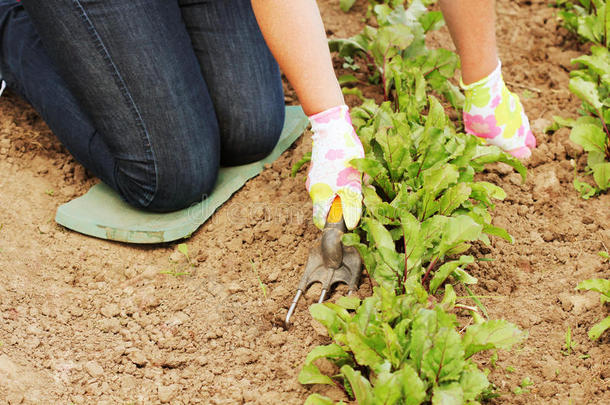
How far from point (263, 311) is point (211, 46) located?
0.99m

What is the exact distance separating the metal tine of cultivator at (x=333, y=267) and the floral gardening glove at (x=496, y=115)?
27.2 inches

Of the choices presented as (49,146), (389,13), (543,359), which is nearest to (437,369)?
(543,359)

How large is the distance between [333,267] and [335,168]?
273mm

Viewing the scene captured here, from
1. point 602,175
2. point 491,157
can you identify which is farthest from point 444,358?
point 602,175

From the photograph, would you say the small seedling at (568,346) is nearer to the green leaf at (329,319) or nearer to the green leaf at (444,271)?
the green leaf at (444,271)

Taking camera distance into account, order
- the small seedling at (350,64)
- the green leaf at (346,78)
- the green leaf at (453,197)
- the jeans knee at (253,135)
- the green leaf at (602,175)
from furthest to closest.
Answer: the small seedling at (350,64) → the green leaf at (346,78) → the jeans knee at (253,135) → the green leaf at (602,175) → the green leaf at (453,197)

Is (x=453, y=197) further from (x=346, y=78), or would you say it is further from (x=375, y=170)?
(x=346, y=78)

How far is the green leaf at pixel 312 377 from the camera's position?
4.51ft

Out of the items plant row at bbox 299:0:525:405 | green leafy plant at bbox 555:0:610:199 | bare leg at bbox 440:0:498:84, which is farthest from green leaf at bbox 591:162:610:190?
Answer: bare leg at bbox 440:0:498:84

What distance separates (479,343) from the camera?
4.40 ft

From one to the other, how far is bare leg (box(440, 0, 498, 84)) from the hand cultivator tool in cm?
71

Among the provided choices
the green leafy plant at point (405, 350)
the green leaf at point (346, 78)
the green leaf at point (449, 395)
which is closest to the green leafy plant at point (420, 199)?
the green leafy plant at point (405, 350)

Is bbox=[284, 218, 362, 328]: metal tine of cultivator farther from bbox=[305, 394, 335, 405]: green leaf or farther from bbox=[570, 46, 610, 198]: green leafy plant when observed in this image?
bbox=[570, 46, 610, 198]: green leafy plant

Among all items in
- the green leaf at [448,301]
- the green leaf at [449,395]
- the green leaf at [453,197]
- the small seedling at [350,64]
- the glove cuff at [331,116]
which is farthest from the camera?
the small seedling at [350,64]
